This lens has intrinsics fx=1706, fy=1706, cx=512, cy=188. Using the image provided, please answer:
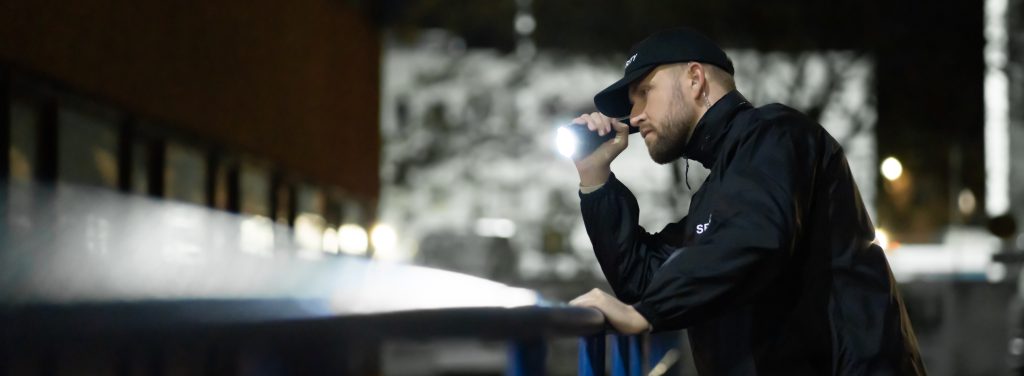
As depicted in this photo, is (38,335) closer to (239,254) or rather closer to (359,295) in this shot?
(359,295)

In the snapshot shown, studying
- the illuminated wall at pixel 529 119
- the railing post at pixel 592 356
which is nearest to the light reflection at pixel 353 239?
the illuminated wall at pixel 529 119

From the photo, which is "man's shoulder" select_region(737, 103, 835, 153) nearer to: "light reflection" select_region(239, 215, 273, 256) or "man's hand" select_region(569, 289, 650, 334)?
"man's hand" select_region(569, 289, 650, 334)

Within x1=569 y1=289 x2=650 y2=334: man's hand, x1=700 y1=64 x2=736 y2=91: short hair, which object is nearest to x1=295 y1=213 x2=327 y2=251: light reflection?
x1=700 y1=64 x2=736 y2=91: short hair

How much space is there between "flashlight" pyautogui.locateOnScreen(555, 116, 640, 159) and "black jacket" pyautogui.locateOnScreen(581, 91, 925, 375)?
0.28 meters

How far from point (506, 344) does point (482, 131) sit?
3737 centimetres

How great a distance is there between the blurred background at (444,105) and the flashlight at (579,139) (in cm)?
99

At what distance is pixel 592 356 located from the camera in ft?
11.1

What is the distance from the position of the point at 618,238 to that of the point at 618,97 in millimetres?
260

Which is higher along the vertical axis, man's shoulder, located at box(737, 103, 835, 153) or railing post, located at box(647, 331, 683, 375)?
man's shoulder, located at box(737, 103, 835, 153)

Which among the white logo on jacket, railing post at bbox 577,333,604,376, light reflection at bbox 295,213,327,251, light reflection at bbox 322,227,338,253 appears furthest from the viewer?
light reflection at bbox 322,227,338,253

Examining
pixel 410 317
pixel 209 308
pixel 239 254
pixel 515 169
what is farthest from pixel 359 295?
pixel 515 169

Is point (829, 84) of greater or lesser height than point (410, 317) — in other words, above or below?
above

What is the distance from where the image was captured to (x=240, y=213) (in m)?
21.0

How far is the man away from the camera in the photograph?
253 cm
